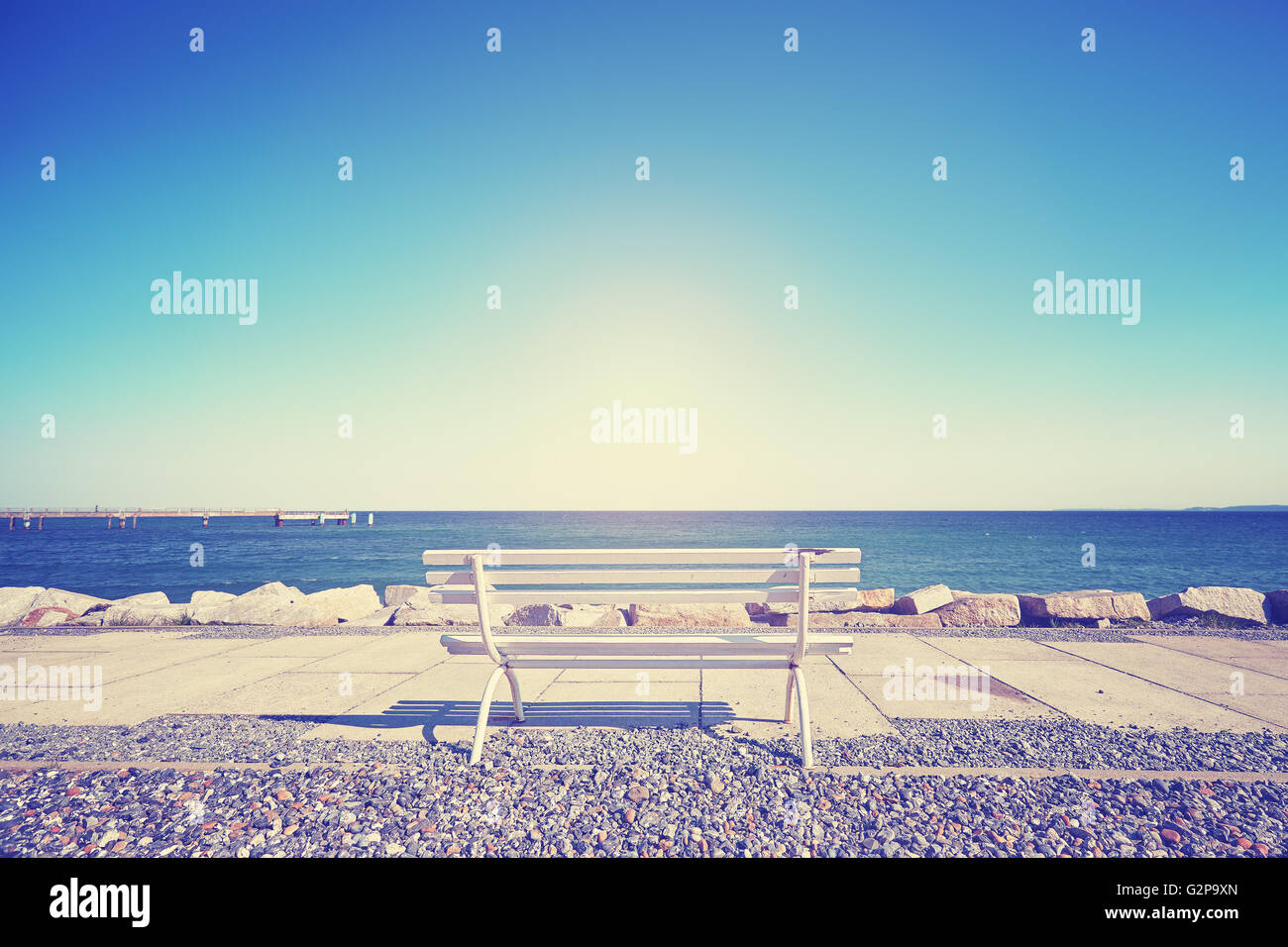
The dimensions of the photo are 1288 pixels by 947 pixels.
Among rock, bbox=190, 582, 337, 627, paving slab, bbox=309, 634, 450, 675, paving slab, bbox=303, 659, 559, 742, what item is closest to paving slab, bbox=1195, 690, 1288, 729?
paving slab, bbox=303, 659, 559, 742

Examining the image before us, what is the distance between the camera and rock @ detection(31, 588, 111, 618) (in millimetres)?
11438

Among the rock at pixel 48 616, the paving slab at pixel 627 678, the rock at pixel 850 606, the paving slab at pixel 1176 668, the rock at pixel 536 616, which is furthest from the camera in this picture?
the rock at pixel 48 616

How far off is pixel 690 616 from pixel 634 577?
476cm

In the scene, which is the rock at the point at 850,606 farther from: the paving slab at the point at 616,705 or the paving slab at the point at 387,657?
the paving slab at the point at 387,657

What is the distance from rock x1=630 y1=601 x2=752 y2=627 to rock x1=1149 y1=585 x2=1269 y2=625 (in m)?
5.72

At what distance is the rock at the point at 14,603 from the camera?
9.85m

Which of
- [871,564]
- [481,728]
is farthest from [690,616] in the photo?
[871,564]

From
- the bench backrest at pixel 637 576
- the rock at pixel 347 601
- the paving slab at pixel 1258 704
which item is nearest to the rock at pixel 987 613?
the paving slab at pixel 1258 704

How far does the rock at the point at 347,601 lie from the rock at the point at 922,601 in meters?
8.04

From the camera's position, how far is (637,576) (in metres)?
3.53

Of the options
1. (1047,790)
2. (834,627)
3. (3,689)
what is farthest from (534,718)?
(834,627)

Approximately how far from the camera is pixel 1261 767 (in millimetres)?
3266
